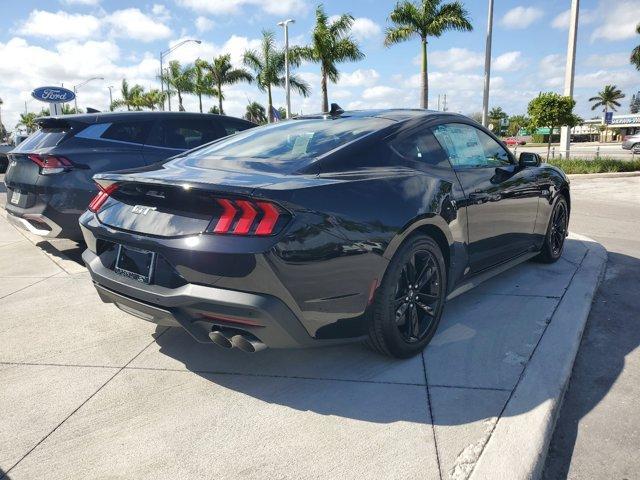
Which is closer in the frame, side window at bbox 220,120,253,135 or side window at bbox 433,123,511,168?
side window at bbox 433,123,511,168

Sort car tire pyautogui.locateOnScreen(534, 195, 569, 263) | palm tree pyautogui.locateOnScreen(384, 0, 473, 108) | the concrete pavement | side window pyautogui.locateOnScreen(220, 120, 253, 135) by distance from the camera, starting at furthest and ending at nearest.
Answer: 1. palm tree pyautogui.locateOnScreen(384, 0, 473, 108)
2. side window pyautogui.locateOnScreen(220, 120, 253, 135)
3. car tire pyautogui.locateOnScreen(534, 195, 569, 263)
4. the concrete pavement

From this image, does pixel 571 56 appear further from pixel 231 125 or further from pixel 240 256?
pixel 240 256

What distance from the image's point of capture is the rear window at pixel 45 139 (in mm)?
5051

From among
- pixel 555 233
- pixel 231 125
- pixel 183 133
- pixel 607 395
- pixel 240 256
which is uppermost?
pixel 231 125

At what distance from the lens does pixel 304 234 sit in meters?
2.31

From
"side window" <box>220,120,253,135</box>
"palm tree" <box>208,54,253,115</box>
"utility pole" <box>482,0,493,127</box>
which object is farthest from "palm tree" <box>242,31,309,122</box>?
"side window" <box>220,120,253,135</box>

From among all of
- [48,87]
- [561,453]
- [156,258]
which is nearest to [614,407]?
[561,453]

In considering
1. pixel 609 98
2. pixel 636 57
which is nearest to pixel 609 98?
pixel 609 98

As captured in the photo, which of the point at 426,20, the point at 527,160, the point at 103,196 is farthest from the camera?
the point at 426,20

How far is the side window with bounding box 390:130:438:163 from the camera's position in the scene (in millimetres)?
3059

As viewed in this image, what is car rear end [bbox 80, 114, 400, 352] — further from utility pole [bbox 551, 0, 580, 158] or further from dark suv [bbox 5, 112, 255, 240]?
utility pole [bbox 551, 0, 580, 158]

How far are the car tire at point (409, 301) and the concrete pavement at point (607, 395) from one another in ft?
2.82

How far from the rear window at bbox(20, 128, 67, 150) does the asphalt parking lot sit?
2.05 meters

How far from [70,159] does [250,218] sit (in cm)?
348
